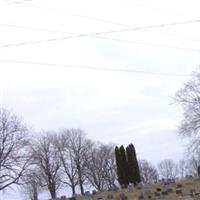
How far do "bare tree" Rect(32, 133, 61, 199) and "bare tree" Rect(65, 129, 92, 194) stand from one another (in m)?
2.92

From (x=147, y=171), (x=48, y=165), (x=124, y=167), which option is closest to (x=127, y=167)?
(x=124, y=167)

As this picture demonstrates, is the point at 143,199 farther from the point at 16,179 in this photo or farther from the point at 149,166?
the point at 149,166

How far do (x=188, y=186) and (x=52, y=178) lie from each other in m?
41.2

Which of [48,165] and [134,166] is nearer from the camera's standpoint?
[134,166]

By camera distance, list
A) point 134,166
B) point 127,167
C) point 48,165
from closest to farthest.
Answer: point 134,166
point 127,167
point 48,165

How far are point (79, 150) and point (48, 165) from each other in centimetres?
689

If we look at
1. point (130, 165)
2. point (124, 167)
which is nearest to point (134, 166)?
point (130, 165)

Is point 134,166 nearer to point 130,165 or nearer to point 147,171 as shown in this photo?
point 130,165

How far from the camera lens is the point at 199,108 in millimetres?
55656

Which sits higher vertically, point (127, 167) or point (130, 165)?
point (130, 165)

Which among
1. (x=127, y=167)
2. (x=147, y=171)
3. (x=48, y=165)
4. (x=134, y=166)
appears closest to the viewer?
(x=134, y=166)

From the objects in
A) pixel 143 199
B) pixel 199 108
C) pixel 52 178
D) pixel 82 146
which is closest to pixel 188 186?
pixel 143 199

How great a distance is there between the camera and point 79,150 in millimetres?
81188

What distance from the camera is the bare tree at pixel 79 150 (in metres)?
79.4
